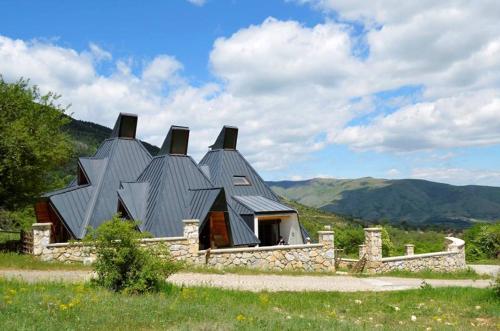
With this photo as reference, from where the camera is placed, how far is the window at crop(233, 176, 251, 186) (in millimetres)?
27547

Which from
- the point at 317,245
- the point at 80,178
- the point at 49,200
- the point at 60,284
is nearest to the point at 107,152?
the point at 80,178

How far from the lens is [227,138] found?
29141 millimetres

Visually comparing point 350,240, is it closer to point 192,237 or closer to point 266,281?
point 192,237

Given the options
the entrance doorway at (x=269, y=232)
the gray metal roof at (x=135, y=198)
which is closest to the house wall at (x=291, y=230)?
the entrance doorway at (x=269, y=232)

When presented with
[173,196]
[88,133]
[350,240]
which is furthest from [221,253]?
[88,133]

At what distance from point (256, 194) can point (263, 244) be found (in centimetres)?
298

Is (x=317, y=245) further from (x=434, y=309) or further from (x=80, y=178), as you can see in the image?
(x=80, y=178)

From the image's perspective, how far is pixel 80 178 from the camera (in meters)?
26.2

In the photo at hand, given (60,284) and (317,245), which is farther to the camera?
(317,245)

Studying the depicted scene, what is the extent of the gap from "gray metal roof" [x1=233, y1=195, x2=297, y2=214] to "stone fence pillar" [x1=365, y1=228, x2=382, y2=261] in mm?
4683

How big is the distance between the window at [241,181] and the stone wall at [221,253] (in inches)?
305

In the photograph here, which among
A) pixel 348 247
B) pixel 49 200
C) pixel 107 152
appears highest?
pixel 107 152

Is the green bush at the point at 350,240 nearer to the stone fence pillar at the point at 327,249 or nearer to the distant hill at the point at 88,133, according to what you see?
the stone fence pillar at the point at 327,249

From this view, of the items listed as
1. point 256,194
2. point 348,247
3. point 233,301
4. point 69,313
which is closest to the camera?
point 69,313
